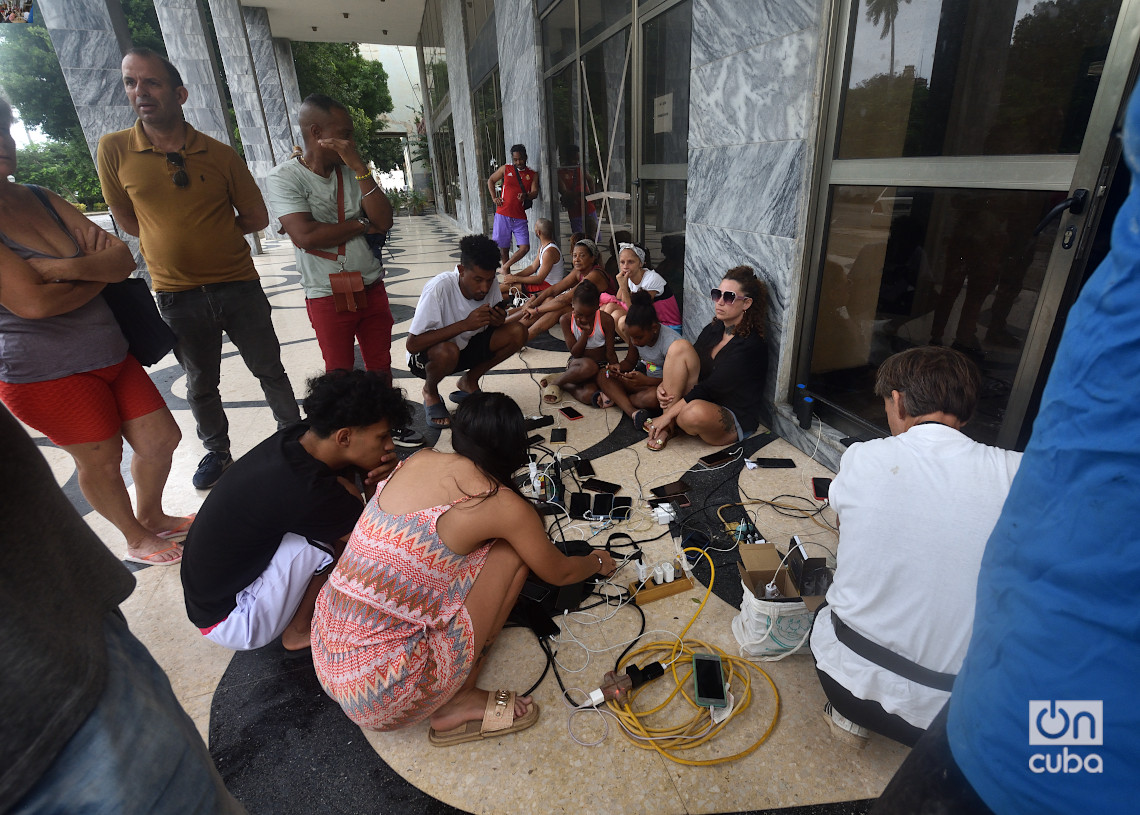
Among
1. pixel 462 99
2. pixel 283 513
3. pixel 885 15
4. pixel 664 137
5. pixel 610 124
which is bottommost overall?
pixel 283 513

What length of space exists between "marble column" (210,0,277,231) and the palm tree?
539 inches

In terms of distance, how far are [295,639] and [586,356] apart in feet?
9.21

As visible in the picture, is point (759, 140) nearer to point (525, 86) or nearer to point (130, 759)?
point (130, 759)

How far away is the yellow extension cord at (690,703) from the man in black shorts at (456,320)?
222 centimetres

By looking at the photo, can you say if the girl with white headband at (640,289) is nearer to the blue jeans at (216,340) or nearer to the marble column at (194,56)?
the blue jeans at (216,340)

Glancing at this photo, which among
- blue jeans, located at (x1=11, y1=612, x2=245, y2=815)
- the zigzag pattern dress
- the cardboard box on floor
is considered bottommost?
the cardboard box on floor

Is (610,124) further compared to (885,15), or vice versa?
(610,124)

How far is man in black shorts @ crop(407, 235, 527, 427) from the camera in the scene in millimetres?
3766

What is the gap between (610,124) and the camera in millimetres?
5582

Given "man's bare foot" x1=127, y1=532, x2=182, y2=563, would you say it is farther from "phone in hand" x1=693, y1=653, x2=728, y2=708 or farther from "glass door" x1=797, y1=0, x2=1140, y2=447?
"glass door" x1=797, y1=0, x2=1140, y2=447

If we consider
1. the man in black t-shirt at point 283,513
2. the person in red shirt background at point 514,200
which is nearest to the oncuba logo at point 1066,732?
the man in black t-shirt at point 283,513

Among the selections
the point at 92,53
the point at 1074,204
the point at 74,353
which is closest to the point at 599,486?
the point at 1074,204

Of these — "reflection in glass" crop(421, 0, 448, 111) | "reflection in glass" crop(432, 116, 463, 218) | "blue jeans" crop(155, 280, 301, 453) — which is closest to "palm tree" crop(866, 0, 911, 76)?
"blue jeans" crop(155, 280, 301, 453)

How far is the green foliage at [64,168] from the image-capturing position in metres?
23.3
